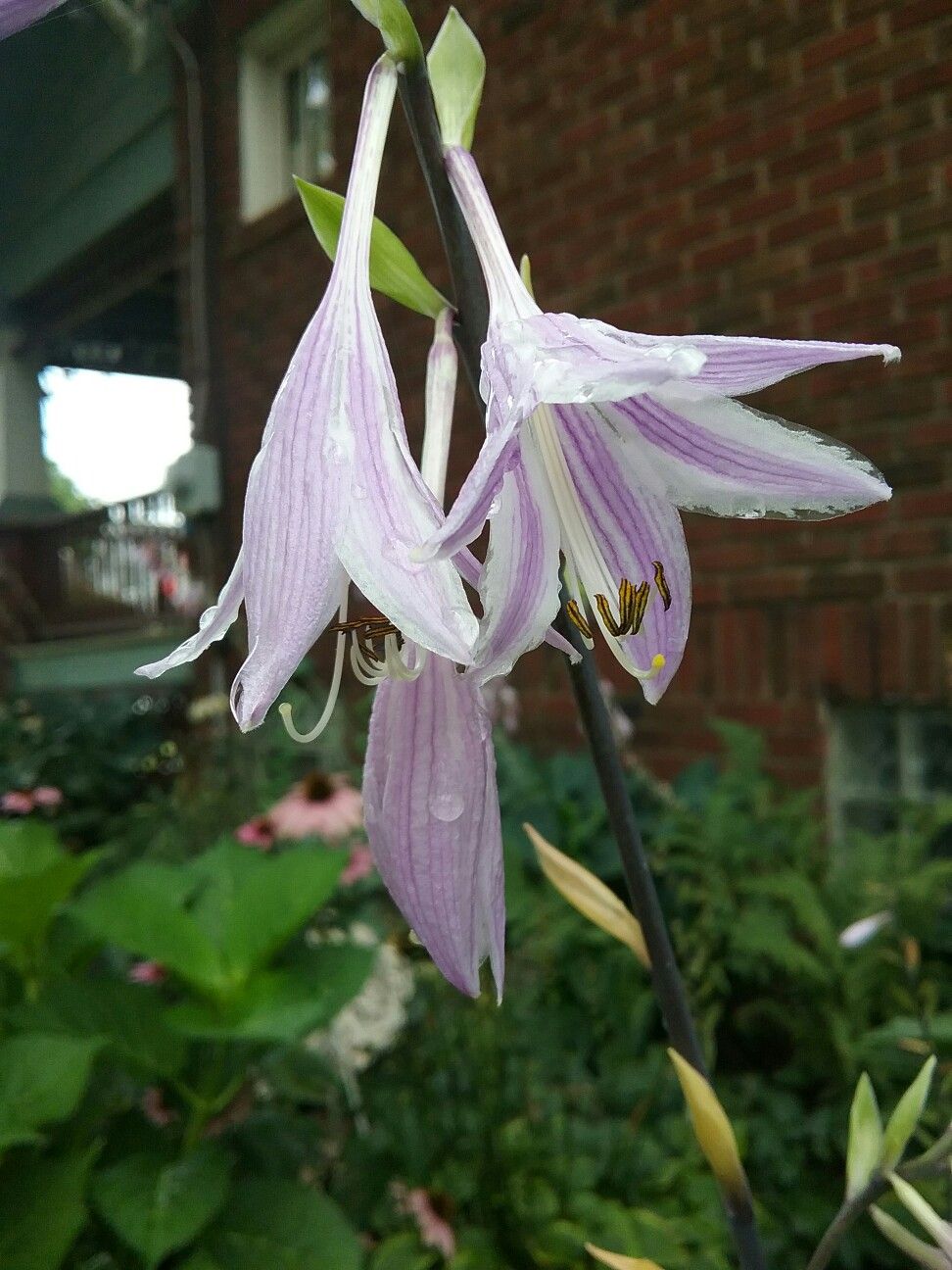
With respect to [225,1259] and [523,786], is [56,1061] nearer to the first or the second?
[225,1259]

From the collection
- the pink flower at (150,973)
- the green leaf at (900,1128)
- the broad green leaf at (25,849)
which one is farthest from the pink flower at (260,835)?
the green leaf at (900,1128)

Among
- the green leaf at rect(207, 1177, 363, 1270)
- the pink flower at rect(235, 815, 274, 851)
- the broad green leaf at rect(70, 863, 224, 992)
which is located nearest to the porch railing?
the pink flower at rect(235, 815, 274, 851)

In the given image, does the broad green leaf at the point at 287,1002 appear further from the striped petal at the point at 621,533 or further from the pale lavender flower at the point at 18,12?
the pale lavender flower at the point at 18,12

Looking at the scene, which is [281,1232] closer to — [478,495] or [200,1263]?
[200,1263]

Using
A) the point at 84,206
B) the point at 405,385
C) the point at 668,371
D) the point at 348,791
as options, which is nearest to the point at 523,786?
the point at 348,791

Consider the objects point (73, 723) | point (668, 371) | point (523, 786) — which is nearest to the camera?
point (668, 371)

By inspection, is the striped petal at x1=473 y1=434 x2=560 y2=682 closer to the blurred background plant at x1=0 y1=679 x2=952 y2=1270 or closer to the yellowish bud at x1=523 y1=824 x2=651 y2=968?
the yellowish bud at x1=523 y1=824 x2=651 y2=968

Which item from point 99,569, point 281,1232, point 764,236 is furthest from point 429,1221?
point 99,569
